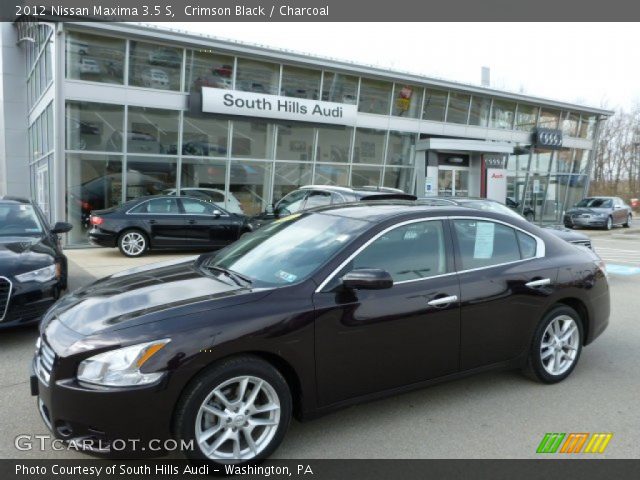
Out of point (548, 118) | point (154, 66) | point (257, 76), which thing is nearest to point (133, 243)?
point (154, 66)

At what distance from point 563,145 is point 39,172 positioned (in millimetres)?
24464

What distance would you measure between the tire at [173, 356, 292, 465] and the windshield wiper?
0.61 metres

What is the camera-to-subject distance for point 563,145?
2680 centimetres

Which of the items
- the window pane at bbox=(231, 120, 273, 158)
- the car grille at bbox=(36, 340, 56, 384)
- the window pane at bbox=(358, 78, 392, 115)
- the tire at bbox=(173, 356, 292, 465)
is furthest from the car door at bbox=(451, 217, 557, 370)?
the window pane at bbox=(358, 78, 392, 115)

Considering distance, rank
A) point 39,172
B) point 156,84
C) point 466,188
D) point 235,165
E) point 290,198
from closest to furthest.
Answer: point 290,198 → point 156,84 → point 235,165 → point 39,172 → point 466,188

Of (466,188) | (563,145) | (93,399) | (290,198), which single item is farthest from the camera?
(563,145)

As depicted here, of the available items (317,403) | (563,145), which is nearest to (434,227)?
(317,403)

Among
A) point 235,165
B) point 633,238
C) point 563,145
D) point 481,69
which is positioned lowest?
point 633,238

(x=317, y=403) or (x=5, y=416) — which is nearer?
(x=317, y=403)

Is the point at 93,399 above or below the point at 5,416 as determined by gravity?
above

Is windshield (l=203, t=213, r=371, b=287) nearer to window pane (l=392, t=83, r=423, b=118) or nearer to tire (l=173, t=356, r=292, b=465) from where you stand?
tire (l=173, t=356, r=292, b=465)

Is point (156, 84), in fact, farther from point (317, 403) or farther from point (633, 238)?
point (633, 238)

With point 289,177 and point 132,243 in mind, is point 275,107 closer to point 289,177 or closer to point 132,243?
point 289,177

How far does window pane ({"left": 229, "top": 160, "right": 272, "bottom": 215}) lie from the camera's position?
17.3 m
